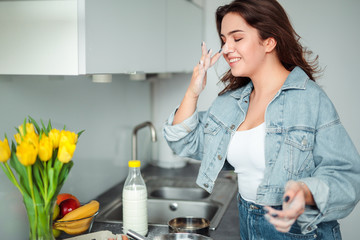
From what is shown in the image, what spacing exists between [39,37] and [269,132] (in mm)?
763

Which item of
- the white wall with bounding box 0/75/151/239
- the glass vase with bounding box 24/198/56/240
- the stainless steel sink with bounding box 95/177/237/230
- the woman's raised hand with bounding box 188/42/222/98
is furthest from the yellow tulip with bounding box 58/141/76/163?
the stainless steel sink with bounding box 95/177/237/230

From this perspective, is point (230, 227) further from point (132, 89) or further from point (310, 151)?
point (132, 89)

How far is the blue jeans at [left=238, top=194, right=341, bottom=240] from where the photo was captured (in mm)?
1348

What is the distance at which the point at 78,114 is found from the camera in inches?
72.2

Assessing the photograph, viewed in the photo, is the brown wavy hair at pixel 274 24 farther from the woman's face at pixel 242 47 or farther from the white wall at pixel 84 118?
the white wall at pixel 84 118

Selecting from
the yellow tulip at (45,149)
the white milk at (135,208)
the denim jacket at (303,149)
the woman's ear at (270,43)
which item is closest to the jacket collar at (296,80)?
the denim jacket at (303,149)

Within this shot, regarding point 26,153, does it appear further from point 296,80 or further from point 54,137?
point 296,80

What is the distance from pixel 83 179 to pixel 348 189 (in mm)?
1143

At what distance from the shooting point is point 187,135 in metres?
1.56

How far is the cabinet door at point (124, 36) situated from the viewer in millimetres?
1259

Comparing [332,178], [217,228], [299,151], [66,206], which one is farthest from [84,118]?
[332,178]

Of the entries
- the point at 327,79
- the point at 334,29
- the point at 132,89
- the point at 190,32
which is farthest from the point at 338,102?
the point at 132,89

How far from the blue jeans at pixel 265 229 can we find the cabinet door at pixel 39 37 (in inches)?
29.4

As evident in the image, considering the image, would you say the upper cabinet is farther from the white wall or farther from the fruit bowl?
the fruit bowl
